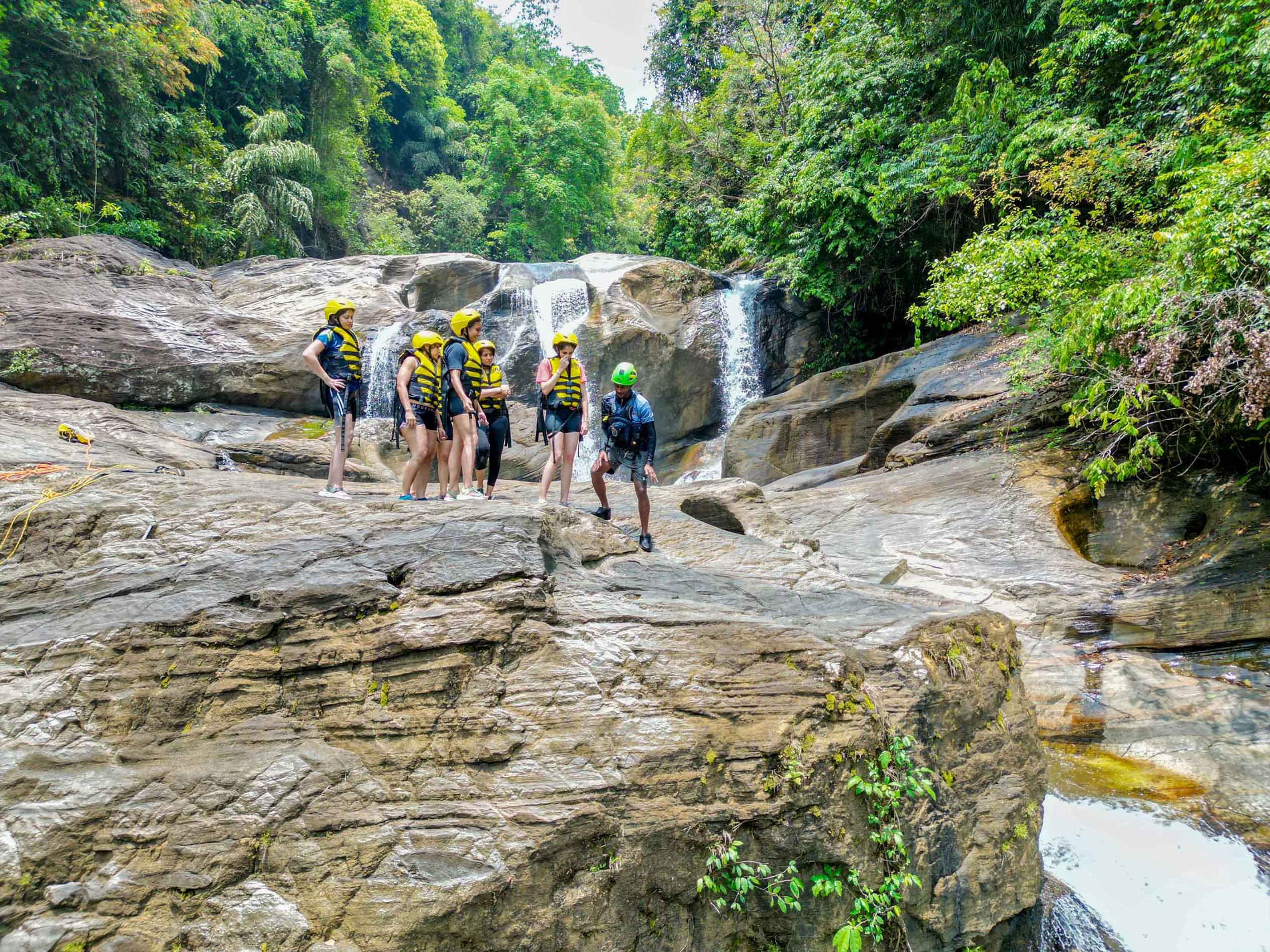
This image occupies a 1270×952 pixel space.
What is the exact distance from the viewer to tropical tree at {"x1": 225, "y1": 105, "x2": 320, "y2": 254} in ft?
66.3

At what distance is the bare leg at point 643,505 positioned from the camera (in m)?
6.37

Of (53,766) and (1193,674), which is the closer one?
(53,766)

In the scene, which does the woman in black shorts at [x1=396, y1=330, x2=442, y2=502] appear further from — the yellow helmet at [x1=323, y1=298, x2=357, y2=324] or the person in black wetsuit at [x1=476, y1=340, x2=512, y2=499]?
the yellow helmet at [x1=323, y1=298, x2=357, y2=324]

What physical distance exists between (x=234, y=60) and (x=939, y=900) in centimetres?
2805

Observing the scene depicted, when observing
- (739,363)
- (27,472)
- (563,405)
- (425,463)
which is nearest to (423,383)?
(425,463)

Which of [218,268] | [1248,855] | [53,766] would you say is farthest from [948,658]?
[218,268]

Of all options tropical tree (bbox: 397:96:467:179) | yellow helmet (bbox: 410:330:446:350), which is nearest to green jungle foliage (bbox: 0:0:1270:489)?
tropical tree (bbox: 397:96:467:179)

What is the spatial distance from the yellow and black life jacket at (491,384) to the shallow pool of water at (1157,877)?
554cm

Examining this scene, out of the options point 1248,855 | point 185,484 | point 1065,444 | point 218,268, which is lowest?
point 1248,855

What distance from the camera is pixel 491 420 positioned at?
22.1 feet

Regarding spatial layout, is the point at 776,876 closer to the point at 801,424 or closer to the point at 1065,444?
the point at 1065,444

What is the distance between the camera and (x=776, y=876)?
355 cm

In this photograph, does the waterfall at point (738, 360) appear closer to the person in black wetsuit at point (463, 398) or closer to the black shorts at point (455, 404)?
the person in black wetsuit at point (463, 398)

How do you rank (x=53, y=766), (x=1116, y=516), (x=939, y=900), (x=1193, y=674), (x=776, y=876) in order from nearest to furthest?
(x=53, y=766), (x=776, y=876), (x=939, y=900), (x=1193, y=674), (x=1116, y=516)
